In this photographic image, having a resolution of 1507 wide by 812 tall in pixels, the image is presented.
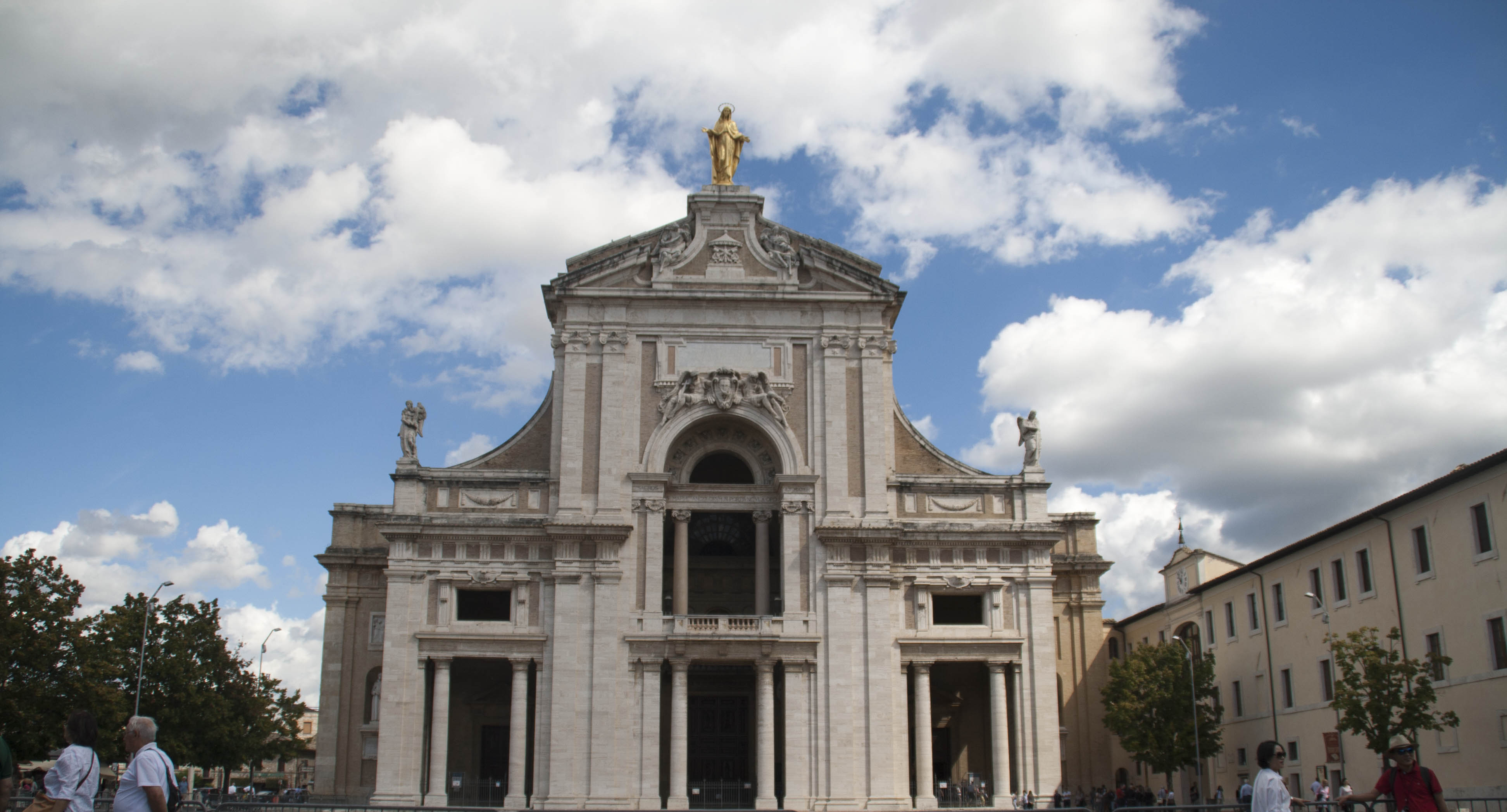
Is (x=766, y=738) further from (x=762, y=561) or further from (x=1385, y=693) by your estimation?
(x=1385, y=693)

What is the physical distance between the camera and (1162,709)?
48469 mm

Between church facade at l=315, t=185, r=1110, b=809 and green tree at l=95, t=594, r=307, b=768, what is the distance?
886 centimetres

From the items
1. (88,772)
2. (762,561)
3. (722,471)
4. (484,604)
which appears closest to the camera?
(88,772)

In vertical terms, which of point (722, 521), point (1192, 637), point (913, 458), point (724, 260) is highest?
point (724, 260)

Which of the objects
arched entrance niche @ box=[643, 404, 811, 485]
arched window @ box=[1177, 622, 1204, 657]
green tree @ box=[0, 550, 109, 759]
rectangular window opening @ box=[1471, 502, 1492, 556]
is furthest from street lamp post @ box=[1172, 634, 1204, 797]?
green tree @ box=[0, 550, 109, 759]

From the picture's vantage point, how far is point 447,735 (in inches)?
1709

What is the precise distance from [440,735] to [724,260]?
2019 cm

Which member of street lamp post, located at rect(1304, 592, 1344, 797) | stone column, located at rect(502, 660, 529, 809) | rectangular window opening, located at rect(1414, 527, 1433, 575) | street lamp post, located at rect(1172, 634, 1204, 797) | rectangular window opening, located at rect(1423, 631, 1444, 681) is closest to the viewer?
rectangular window opening, located at rect(1423, 631, 1444, 681)

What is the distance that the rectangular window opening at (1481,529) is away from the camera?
3484 cm

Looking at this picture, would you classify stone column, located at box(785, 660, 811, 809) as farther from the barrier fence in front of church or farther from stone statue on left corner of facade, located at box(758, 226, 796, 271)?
stone statue on left corner of facade, located at box(758, 226, 796, 271)

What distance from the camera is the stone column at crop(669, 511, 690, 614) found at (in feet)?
145

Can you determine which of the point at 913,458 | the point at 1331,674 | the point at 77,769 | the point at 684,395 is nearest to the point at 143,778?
the point at 77,769

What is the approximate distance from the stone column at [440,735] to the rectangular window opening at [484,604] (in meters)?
1.97

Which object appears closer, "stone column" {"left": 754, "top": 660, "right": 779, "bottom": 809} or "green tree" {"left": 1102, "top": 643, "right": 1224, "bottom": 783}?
"stone column" {"left": 754, "top": 660, "right": 779, "bottom": 809}
